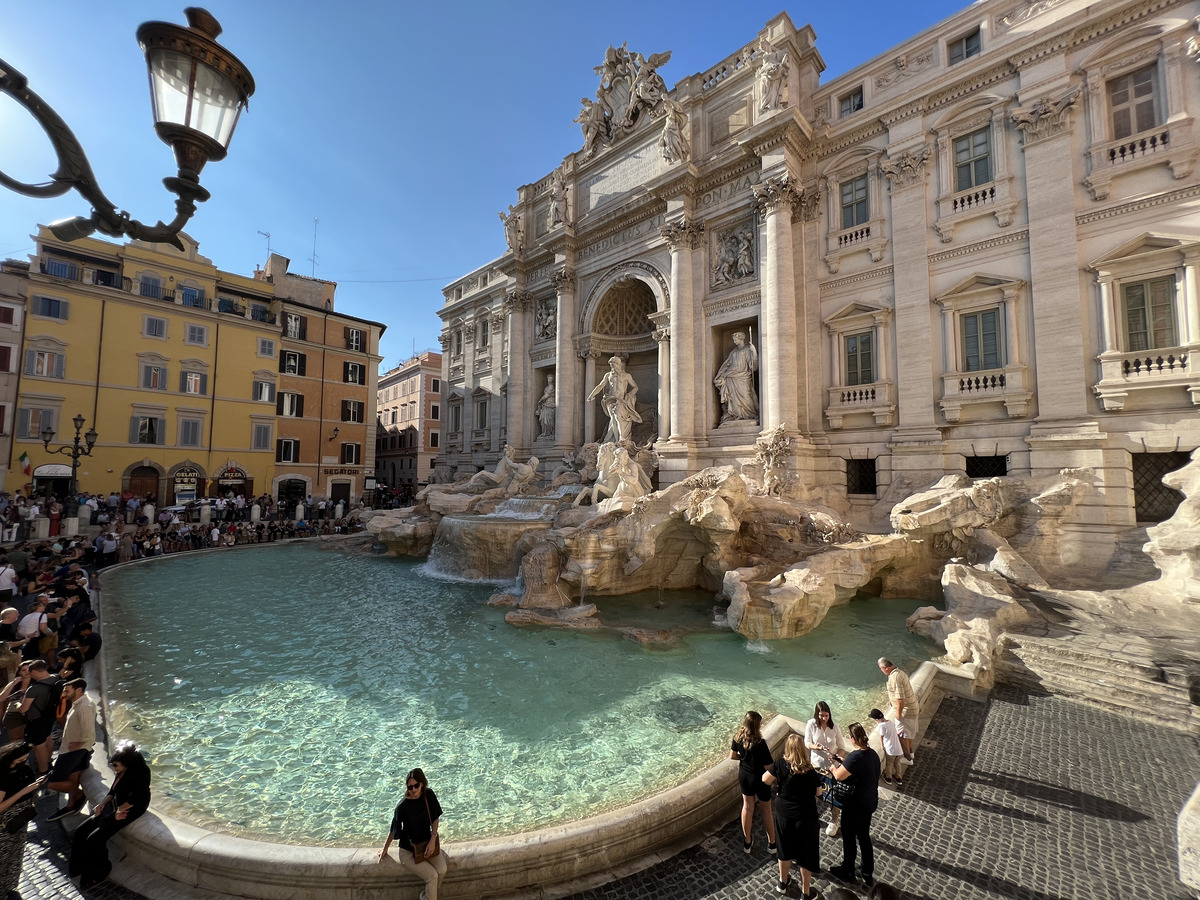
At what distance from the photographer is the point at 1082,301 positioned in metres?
10.5

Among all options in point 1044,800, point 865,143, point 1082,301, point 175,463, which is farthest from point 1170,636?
point 175,463

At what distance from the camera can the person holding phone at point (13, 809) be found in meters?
2.88

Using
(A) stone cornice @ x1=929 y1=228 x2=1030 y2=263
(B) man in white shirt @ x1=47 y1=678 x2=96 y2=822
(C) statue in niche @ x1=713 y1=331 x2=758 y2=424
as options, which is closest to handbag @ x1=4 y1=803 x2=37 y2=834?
(B) man in white shirt @ x1=47 y1=678 x2=96 y2=822

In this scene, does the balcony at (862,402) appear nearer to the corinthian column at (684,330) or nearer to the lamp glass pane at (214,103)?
the corinthian column at (684,330)

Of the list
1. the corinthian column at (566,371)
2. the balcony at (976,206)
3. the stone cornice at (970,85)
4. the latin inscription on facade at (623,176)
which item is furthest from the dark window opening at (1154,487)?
the corinthian column at (566,371)

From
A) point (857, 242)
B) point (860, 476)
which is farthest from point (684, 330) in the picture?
point (860, 476)

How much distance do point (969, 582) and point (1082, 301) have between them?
7155 mm

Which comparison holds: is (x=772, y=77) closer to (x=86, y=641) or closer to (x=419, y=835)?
(x=419, y=835)

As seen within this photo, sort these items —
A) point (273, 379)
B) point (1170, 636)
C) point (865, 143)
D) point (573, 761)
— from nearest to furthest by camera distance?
point (573, 761) < point (1170, 636) < point (865, 143) < point (273, 379)

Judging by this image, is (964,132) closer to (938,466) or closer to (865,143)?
(865,143)

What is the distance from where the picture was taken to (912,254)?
12.8 m

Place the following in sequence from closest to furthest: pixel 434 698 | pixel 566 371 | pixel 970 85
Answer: pixel 434 698 → pixel 970 85 → pixel 566 371

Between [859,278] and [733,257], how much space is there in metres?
3.87

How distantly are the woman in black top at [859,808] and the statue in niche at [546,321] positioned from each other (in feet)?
65.1
